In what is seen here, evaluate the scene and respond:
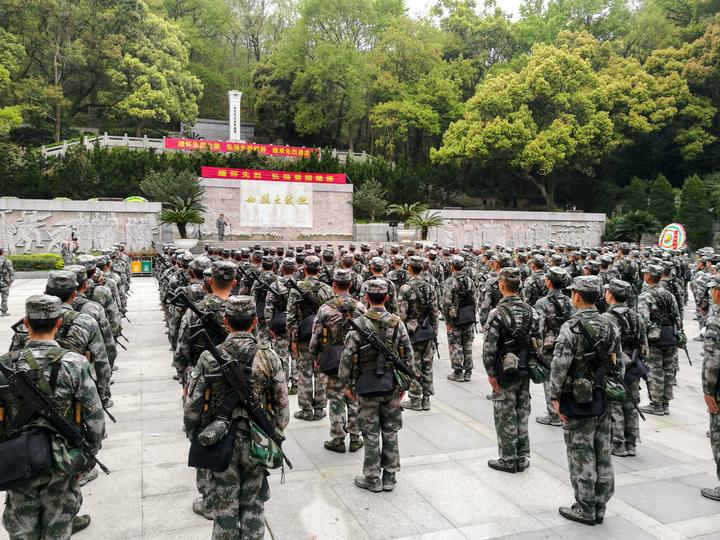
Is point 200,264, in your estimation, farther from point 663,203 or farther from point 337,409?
point 663,203

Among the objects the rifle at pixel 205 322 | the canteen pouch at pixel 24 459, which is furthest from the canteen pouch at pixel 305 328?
the canteen pouch at pixel 24 459

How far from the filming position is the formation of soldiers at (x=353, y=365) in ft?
10.6

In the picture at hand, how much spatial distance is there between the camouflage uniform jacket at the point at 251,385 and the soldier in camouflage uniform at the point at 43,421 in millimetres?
602

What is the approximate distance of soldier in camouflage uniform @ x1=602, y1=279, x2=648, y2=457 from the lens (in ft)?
17.9

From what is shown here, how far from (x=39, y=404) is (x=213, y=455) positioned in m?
1.00

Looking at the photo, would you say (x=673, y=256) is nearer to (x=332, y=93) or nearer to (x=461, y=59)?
(x=461, y=59)

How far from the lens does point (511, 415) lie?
512cm

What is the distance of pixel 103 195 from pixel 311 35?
24.5 meters

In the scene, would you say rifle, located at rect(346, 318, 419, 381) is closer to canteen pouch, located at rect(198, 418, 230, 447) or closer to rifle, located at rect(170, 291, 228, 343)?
rifle, located at rect(170, 291, 228, 343)

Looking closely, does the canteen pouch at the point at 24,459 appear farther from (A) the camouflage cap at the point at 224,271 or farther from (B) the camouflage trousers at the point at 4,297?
(B) the camouflage trousers at the point at 4,297

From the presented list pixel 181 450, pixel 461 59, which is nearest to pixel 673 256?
pixel 181 450

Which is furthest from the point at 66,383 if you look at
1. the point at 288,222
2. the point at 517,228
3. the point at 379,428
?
the point at 517,228

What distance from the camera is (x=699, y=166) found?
35500mm

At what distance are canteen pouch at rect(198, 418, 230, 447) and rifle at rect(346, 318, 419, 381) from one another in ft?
5.54
